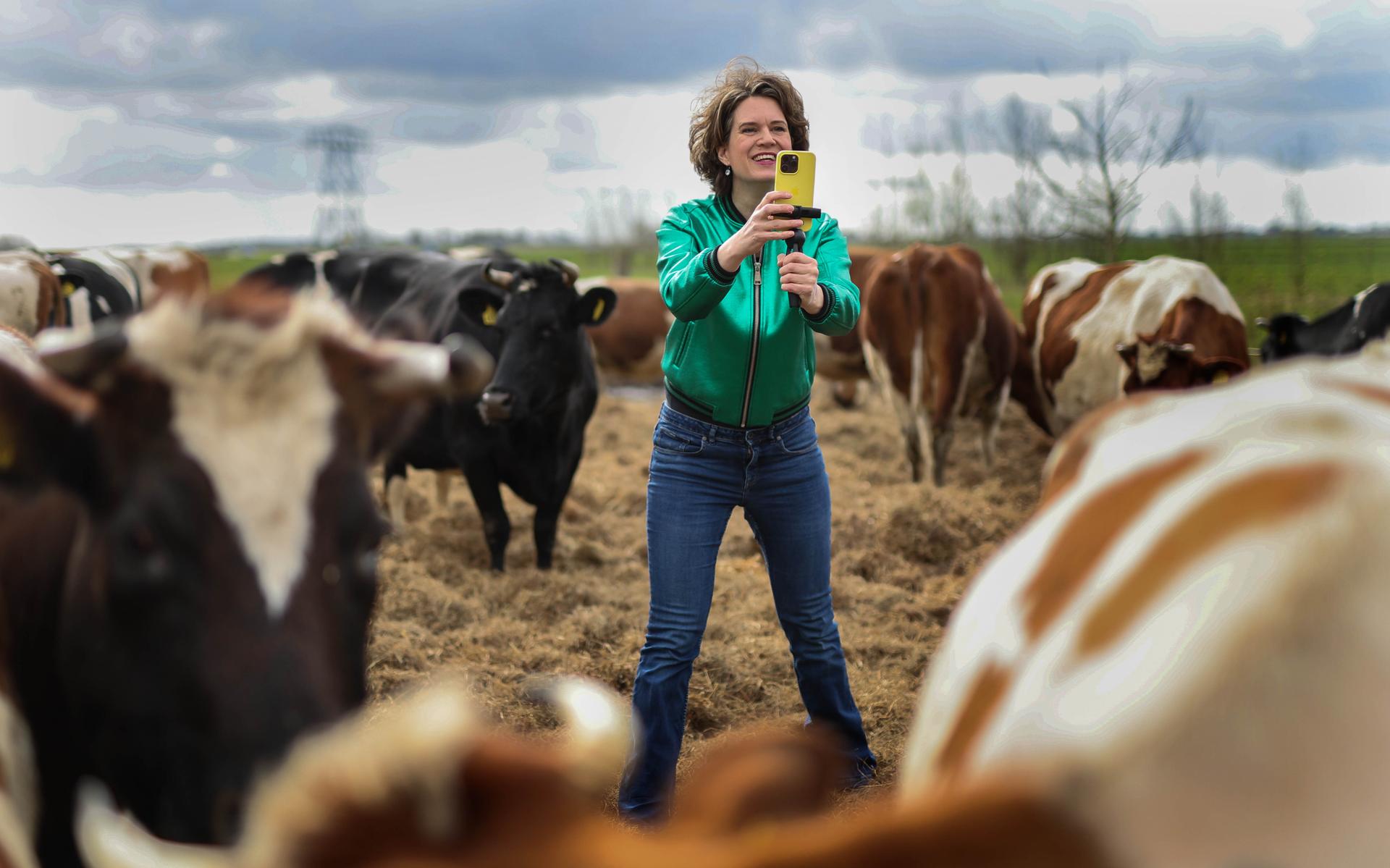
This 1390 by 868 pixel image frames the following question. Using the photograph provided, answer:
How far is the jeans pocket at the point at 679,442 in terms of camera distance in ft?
11.1

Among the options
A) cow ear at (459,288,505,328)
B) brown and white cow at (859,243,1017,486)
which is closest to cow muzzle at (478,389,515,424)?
cow ear at (459,288,505,328)

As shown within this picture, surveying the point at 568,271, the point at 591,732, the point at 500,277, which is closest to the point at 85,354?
the point at 591,732

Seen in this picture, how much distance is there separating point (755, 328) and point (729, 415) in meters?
0.28

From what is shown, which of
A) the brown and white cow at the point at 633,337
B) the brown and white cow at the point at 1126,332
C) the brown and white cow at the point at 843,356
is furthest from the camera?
the brown and white cow at the point at 633,337

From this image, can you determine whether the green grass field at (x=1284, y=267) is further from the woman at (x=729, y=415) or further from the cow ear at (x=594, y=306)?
the woman at (x=729, y=415)

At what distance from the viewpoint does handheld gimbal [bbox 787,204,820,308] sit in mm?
3035

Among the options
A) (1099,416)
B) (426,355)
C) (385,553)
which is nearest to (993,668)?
(1099,416)

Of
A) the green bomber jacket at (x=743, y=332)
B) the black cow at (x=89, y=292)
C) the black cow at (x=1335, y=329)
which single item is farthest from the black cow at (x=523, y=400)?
the black cow at (x=1335, y=329)

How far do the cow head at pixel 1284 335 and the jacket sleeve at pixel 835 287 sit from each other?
4.97m

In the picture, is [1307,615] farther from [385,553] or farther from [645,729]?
[385,553]

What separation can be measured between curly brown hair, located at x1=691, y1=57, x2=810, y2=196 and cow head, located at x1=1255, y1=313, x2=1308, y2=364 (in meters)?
5.04

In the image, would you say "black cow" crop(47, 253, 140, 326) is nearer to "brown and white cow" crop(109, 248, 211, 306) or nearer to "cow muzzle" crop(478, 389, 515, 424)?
"brown and white cow" crop(109, 248, 211, 306)

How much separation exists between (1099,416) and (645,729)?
210 cm

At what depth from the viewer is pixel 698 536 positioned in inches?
134
